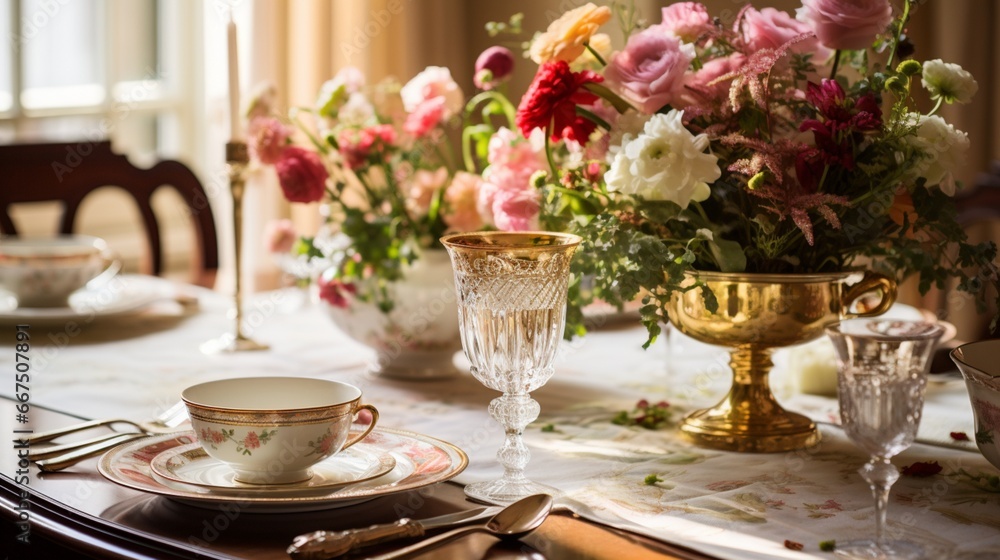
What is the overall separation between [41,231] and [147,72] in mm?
763

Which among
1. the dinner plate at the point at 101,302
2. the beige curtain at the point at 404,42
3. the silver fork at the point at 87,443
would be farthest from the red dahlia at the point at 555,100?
the beige curtain at the point at 404,42

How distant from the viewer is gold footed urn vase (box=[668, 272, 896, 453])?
1.05 m

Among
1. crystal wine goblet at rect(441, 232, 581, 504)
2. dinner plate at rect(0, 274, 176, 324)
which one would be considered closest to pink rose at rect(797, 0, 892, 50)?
crystal wine goblet at rect(441, 232, 581, 504)

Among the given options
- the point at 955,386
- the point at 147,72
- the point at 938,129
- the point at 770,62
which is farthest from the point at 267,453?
the point at 147,72

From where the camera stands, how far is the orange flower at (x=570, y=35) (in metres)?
1.08

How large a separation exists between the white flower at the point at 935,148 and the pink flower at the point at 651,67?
210 millimetres

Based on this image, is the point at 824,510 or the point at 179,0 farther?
the point at 179,0

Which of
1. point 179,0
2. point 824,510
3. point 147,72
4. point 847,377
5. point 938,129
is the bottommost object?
point 824,510

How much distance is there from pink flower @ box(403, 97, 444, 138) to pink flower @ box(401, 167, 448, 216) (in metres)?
0.05

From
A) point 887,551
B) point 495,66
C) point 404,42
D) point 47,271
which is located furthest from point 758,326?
point 404,42

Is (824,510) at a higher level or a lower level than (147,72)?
lower

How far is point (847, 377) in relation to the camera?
764 millimetres

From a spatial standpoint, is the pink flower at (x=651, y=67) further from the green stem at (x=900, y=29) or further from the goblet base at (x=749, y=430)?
the goblet base at (x=749, y=430)

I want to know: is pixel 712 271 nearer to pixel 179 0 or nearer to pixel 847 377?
pixel 847 377
